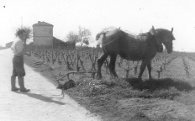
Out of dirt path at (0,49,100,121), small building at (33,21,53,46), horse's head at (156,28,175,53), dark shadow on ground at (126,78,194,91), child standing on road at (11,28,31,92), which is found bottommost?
dirt path at (0,49,100,121)

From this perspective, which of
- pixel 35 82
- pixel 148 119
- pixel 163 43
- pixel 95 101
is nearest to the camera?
pixel 148 119

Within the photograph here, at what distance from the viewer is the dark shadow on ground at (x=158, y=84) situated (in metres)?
10.9

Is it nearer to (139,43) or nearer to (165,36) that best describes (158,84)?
(139,43)

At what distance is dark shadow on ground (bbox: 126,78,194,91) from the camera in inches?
427

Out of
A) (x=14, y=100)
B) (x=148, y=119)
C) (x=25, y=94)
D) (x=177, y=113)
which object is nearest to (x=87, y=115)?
(x=148, y=119)

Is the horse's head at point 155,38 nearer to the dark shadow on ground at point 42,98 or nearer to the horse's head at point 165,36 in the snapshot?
the horse's head at point 165,36

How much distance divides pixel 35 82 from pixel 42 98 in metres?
3.65

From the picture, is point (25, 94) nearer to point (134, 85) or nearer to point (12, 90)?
point (12, 90)

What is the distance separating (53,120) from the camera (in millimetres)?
7387

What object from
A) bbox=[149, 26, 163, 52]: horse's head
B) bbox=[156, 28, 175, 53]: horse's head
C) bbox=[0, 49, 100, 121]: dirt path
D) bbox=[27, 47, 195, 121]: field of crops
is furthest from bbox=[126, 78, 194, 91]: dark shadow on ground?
bbox=[0, 49, 100, 121]: dirt path

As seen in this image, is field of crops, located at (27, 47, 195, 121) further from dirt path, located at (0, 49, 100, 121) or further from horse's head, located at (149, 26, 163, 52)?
horse's head, located at (149, 26, 163, 52)

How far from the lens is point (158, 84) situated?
11.5 metres

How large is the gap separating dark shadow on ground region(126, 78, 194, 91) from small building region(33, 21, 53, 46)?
6635 cm

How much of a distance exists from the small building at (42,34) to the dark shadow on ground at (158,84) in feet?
218
